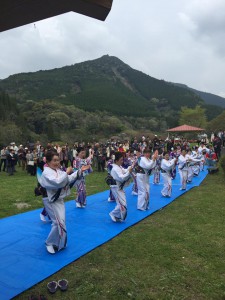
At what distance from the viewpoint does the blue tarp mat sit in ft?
15.7

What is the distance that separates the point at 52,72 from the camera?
347 feet

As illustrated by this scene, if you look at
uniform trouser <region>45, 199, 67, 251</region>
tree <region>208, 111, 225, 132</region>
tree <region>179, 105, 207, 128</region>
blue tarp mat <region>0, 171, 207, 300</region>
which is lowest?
blue tarp mat <region>0, 171, 207, 300</region>

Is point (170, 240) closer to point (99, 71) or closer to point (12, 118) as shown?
point (12, 118)

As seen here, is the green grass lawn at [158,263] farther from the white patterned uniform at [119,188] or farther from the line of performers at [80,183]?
the line of performers at [80,183]

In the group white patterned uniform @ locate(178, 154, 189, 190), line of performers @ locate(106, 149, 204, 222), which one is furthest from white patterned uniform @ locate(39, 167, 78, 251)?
white patterned uniform @ locate(178, 154, 189, 190)

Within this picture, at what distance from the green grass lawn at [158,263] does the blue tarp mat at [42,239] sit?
0.63ft

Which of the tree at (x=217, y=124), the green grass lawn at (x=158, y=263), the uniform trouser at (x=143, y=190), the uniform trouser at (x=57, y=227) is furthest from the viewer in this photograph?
the tree at (x=217, y=124)

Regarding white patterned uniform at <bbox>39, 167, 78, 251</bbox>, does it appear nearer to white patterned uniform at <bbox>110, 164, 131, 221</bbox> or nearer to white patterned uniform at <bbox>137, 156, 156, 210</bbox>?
white patterned uniform at <bbox>110, 164, 131, 221</bbox>

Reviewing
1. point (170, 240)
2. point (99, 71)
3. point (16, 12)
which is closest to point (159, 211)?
point (170, 240)

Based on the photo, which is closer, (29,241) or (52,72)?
(29,241)

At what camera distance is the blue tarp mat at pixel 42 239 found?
479 centimetres

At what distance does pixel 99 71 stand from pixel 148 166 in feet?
380

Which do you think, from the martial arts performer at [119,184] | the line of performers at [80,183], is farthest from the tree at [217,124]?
the martial arts performer at [119,184]

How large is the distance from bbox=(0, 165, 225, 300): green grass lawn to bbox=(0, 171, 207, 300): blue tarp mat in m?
0.19
